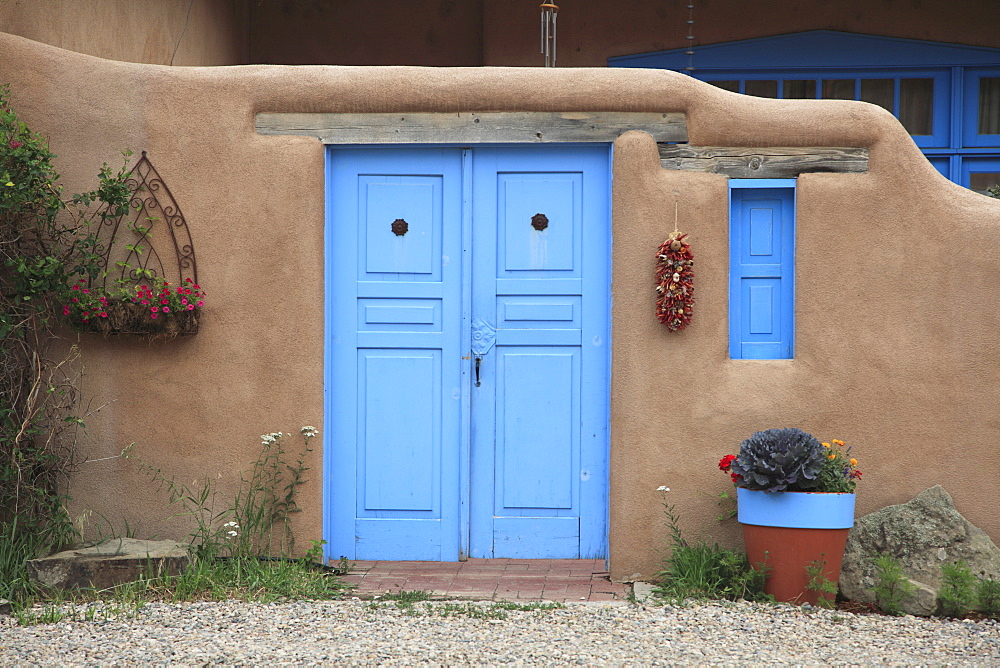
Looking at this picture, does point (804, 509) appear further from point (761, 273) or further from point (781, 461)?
point (761, 273)

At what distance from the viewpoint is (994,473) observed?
4910mm

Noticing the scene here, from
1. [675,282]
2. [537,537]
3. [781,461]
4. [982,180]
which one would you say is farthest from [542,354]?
[982,180]

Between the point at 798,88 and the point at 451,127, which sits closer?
the point at 451,127

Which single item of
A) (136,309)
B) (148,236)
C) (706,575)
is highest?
(148,236)

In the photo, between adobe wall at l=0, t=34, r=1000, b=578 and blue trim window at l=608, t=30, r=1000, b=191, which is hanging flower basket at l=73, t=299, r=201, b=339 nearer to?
adobe wall at l=0, t=34, r=1000, b=578

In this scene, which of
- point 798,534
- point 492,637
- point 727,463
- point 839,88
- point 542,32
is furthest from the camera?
point 839,88

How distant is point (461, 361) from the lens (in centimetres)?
523

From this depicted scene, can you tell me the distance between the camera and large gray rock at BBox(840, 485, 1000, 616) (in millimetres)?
4586

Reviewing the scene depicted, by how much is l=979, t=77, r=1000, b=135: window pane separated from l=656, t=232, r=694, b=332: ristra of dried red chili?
3.69 metres

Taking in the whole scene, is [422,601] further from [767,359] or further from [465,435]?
[767,359]

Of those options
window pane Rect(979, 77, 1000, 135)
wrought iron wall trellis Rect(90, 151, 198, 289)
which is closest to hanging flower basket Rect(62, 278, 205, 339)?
wrought iron wall trellis Rect(90, 151, 198, 289)

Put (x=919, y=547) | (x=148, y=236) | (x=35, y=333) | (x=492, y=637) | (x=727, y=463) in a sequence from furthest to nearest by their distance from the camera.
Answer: (x=148, y=236)
(x=35, y=333)
(x=727, y=463)
(x=919, y=547)
(x=492, y=637)

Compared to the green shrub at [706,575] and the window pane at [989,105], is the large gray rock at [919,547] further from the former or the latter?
the window pane at [989,105]

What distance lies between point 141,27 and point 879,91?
527cm
